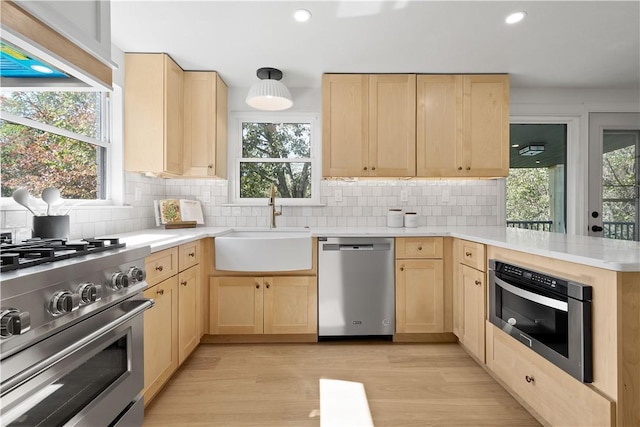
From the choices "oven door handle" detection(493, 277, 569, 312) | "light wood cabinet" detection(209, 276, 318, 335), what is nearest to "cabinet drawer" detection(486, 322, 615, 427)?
"oven door handle" detection(493, 277, 569, 312)

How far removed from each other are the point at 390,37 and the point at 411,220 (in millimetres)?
1549

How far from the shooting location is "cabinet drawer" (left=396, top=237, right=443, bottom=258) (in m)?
2.66

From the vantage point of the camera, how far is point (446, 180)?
3.29m

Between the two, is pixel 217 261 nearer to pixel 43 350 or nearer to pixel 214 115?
pixel 214 115

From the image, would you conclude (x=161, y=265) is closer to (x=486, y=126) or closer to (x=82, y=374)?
(x=82, y=374)

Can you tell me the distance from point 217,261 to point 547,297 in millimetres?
2161

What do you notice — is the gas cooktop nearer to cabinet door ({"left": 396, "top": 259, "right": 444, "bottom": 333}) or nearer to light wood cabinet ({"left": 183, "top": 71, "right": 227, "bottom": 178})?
light wood cabinet ({"left": 183, "top": 71, "right": 227, "bottom": 178})

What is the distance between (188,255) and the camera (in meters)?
2.25

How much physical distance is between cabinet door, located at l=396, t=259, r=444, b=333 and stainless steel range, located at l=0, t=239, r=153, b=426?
6.15ft

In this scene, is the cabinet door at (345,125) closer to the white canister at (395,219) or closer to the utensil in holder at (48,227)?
the white canister at (395,219)

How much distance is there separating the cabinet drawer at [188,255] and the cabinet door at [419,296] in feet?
5.10

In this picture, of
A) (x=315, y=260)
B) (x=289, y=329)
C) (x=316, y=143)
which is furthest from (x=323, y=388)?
(x=316, y=143)

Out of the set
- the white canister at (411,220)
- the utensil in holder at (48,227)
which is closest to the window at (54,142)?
the utensil in holder at (48,227)

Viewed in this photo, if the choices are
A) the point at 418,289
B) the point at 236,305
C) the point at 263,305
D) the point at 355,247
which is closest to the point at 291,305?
the point at 263,305
